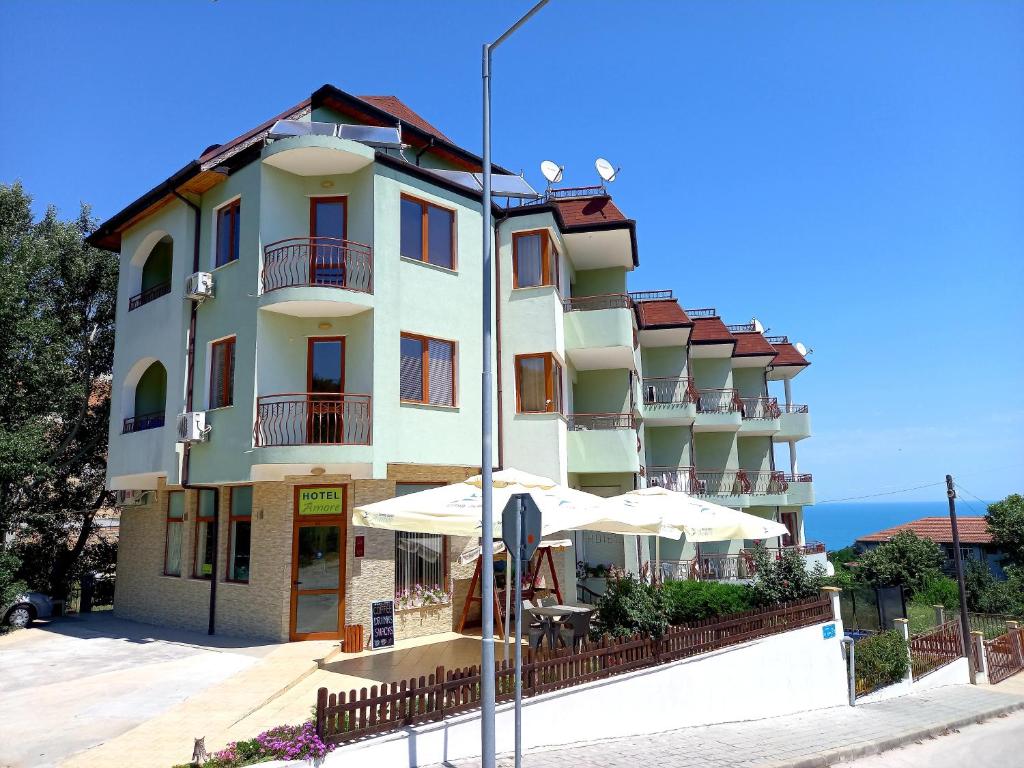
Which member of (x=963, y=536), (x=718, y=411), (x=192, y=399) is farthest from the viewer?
(x=963, y=536)

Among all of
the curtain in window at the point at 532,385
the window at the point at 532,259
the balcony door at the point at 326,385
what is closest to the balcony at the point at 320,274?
the balcony door at the point at 326,385

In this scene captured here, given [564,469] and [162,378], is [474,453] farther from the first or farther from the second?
[162,378]

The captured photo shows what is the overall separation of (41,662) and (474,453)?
9.56 metres

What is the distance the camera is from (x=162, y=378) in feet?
67.5

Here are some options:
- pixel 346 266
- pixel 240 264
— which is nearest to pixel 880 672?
pixel 346 266

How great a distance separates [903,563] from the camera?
41.5 m

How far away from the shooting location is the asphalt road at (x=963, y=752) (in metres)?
11.4

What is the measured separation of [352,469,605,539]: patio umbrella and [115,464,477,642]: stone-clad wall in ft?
12.6

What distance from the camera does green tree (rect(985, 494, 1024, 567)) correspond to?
3934 cm

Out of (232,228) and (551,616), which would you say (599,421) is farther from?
(232,228)

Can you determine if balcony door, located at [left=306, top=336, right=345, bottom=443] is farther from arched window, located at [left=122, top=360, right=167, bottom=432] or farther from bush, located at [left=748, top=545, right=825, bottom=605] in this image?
bush, located at [left=748, top=545, right=825, bottom=605]

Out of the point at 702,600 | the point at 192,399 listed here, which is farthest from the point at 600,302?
the point at 192,399

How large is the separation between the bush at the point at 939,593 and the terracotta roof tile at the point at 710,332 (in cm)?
1707

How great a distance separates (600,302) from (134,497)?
14.7 meters
